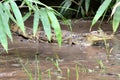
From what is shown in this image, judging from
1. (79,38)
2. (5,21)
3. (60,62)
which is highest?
(5,21)

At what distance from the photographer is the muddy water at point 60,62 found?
2518 mm

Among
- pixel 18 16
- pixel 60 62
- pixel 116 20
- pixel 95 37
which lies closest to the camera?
pixel 116 20

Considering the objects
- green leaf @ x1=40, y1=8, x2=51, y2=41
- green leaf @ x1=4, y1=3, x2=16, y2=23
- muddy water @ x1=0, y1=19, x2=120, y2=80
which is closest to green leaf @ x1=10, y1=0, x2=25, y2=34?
green leaf @ x1=4, y1=3, x2=16, y2=23

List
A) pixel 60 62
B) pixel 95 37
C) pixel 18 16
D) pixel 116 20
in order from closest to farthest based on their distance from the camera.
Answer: pixel 116 20 → pixel 18 16 → pixel 60 62 → pixel 95 37

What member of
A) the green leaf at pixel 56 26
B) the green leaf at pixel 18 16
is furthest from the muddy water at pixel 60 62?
the green leaf at pixel 18 16

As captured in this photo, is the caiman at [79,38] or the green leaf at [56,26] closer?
the green leaf at [56,26]

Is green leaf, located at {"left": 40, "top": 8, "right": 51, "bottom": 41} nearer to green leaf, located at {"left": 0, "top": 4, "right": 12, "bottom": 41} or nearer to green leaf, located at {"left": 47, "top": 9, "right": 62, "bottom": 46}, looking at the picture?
green leaf, located at {"left": 47, "top": 9, "right": 62, "bottom": 46}

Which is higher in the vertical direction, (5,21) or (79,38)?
(5,21)

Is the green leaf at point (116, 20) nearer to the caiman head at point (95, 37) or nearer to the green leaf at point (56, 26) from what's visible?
the green leaf at point (56, 26)

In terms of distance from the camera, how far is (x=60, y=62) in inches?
117

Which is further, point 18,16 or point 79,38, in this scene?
point 79,38

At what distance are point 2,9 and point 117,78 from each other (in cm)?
86

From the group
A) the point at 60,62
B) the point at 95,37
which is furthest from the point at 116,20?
the point at 95,37

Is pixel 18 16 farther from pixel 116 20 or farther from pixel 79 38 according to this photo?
pixel 79 38
